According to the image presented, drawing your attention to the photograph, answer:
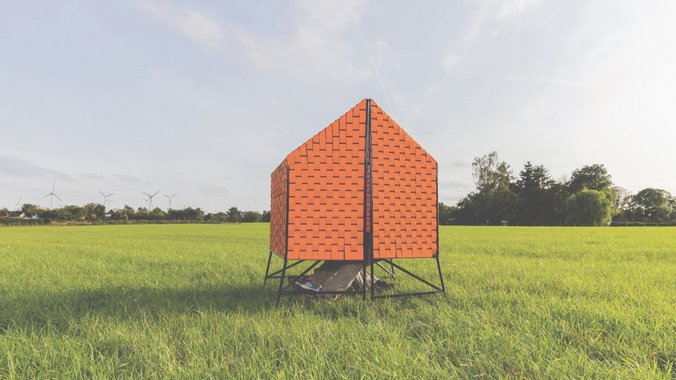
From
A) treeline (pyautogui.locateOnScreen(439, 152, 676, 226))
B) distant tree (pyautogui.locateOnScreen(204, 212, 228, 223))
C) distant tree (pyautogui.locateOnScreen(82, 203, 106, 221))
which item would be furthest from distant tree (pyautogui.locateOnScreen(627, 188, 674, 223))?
distant tree (pyautogui.locateOnScreen(82, 203, 106, 221))

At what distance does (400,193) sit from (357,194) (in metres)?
0.66

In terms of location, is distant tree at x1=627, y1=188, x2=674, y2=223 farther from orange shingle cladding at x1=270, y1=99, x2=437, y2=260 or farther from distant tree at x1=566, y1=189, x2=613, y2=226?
orange shingle cladding at x1=270, y1=99, x2=437, y2=260

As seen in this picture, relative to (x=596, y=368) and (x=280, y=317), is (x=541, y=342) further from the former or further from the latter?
(x=280, y=317)

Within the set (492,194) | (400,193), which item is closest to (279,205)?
(400,193)

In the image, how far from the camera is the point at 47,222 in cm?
6981

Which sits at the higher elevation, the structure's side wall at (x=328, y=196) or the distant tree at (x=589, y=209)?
the distant tree at (x=589, y=209)

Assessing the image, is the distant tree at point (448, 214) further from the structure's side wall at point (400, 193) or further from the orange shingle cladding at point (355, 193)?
the orange shingle cladding at point (355, 193)

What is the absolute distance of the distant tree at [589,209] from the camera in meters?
69.6

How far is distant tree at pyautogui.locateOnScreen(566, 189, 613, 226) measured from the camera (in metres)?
69.6

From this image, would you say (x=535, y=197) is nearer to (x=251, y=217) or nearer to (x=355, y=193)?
(x=251, y=217)

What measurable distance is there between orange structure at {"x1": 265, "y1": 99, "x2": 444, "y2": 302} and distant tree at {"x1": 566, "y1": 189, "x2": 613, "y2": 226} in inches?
3145

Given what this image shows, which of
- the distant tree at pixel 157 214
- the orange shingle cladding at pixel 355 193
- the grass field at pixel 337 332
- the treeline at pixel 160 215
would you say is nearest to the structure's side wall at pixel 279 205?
the orange shingle cladding at pixel 355 193

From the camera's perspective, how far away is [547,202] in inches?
3275

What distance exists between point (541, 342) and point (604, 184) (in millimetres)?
104640
